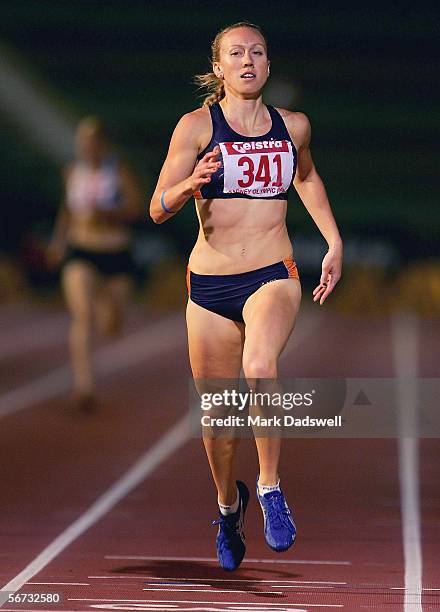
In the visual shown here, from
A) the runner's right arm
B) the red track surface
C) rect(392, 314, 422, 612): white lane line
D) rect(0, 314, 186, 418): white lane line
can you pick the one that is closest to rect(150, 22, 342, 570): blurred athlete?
the runner's right arm

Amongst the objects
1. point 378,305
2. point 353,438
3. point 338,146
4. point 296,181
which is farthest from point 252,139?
point 338,146

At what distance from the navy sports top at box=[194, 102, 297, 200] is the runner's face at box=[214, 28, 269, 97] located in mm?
157

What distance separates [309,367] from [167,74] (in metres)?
28.4

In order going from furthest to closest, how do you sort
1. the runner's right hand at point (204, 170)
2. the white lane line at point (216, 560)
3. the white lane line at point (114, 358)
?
the white lane line at point (114, 358), the white lane line at point (216, 560), the runner's right hand at point (204, 170)

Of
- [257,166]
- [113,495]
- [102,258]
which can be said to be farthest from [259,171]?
[102,258]

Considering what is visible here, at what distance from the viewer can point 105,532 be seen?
8.00m

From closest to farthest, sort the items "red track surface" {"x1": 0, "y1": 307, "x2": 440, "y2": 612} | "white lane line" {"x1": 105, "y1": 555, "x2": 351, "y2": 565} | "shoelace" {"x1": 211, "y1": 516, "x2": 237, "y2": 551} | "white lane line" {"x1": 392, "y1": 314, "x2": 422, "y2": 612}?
"red track surface" {"x1": 0, "y1": 307, "x2": 440, "y2": 612} → "white lane line" {"x1": 392, "y1": 314, "x2": 422, "y2": 612} → "shoelace" {"x1": 211, "y1": 516, "x2": 237, "y2": 551} → "white lane line" {"x1": 105, "y1": 555, "x2": 351, "y2": 565}

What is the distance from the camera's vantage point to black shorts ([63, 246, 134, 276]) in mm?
13031

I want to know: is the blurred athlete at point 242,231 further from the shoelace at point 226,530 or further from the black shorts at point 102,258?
the black shorts at point 102,258

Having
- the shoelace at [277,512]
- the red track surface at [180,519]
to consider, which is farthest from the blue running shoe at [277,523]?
the red track surface at [180,519]

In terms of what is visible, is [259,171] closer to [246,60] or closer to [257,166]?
[257,166]

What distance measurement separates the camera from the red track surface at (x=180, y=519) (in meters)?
6.39

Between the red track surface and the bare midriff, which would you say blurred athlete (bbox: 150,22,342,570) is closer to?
the bare midriff

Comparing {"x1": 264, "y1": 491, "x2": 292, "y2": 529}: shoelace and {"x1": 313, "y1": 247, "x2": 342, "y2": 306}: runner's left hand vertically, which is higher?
{"x1": 313, "y1": 247, "x2": 342, "y2": 306}: runner's left hand
